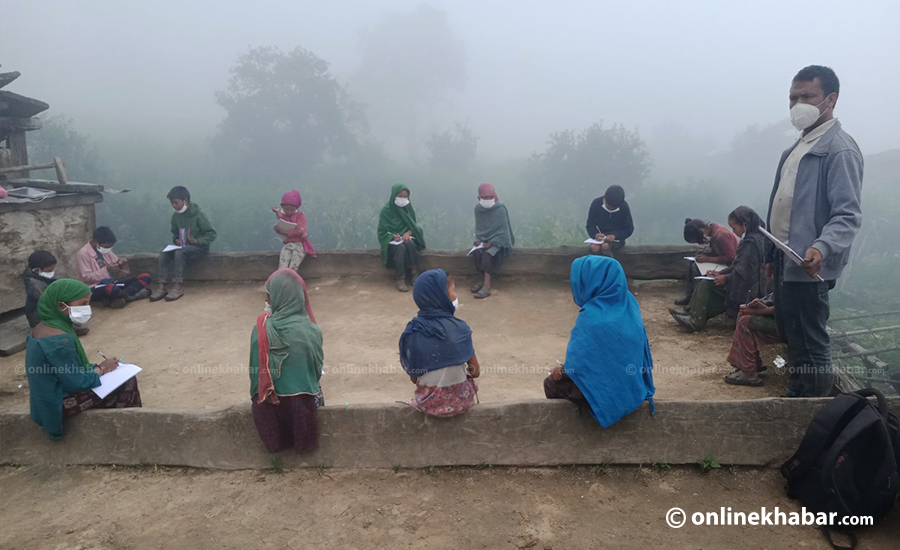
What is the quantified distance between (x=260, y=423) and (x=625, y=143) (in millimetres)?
44873

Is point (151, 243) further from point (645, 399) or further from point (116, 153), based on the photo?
point (645, 399)

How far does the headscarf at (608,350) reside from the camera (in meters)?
2.96

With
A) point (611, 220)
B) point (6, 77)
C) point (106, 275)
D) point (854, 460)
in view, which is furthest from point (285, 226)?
point (854, 460)

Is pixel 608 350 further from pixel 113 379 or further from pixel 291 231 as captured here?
pixel 291 231

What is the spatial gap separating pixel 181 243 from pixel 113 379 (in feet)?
13.7

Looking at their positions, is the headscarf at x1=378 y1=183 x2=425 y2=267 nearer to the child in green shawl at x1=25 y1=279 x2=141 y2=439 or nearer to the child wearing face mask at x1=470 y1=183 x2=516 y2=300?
the child wearing face mask at x1=470 y1=183 x2=516 y2=300

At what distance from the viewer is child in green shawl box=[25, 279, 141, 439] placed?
3.31 m

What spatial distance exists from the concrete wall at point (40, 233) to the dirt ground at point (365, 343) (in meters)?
1.00

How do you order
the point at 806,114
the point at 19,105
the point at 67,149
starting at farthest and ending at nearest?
1. the point at 67,149
2. the point at 19,105
3. the point at 806,114

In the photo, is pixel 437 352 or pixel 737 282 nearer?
pixel 437 352

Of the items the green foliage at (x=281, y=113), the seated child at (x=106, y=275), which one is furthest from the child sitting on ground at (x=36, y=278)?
the green foliage at (x=281, y=113)

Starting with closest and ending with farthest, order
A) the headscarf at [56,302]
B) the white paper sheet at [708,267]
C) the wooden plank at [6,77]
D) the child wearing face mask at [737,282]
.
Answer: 1. the headscarf at [56,302]
2. the child wearing face mask at [737,282]
3. the white paper sheet at [708,267]
4. the wooden plank at [6,77]

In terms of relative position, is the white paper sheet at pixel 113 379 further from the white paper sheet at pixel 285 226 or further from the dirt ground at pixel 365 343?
the white paper sheet at pixel 285 226

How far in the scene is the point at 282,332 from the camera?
10.5 feet
